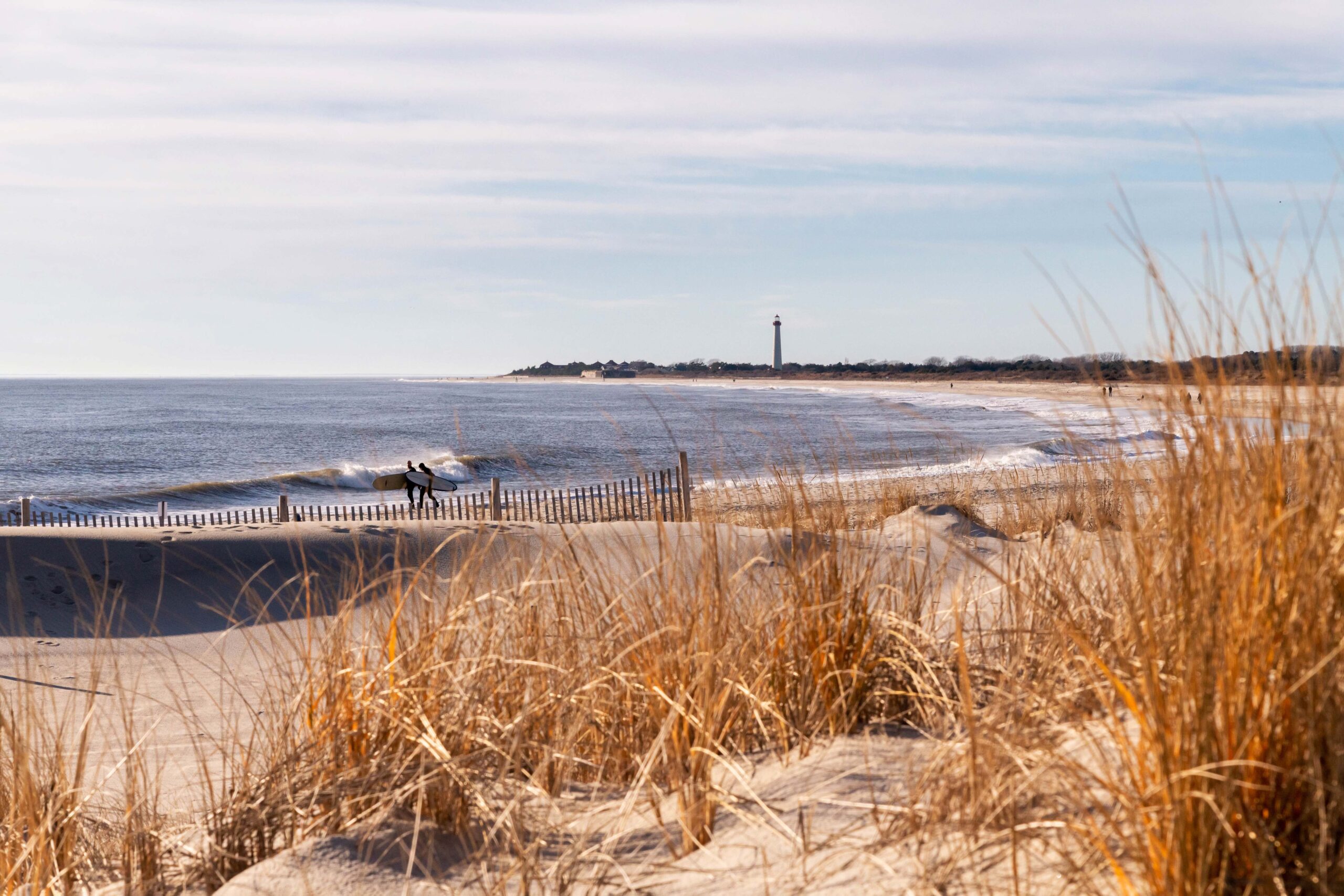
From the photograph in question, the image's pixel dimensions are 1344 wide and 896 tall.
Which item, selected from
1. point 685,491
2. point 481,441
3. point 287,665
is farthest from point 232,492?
point 287,665

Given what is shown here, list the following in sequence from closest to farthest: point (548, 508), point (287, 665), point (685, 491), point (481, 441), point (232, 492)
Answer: point (287, 665) < point (685, 491) < point (548, 508) < point (232, 492) < point (481, 441)

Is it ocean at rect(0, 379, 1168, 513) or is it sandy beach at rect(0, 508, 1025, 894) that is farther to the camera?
ocean at rect(0, 379, 1168, 513)

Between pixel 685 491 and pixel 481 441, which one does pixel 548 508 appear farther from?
Answer: pixel 481 441

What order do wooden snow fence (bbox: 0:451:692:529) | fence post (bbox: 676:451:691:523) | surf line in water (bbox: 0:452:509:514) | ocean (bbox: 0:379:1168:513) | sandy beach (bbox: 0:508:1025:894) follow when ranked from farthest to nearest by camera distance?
surf line in water (bbox: 0:452:509:514)
wooden snow fence (bbox: 0:451:692:529)
fence post (bbox: 676:451:691:523)
ocean (bbox: 0:379:1168:513)
sandy beach (bbox: 0:508:1025:894)

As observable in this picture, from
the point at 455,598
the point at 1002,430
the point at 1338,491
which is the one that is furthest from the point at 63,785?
the point at 1002,430

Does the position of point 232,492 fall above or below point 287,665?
below

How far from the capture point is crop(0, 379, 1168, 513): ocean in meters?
7.55

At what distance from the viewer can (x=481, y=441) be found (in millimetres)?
46844

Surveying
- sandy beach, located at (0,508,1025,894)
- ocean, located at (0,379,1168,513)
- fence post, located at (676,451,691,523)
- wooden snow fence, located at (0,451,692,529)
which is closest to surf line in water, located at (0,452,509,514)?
ocean, located at (0,379,1168,513)

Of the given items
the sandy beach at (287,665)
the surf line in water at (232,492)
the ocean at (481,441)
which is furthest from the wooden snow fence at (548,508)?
the surf line in water at (232,492)

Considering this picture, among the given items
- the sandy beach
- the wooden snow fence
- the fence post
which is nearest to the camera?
the sandy beach

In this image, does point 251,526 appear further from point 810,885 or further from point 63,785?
point 810,885

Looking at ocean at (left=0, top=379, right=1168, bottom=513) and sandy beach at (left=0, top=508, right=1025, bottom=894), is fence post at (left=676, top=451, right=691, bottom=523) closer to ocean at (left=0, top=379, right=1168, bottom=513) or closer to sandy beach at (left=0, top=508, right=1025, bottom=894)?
ocean at (left=0, top=379, right=1168, bottom=513)

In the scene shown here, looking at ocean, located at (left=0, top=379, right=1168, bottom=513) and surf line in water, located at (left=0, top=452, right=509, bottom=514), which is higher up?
ocean, located at (left=0, top=379, right=1168, bottom=513)
